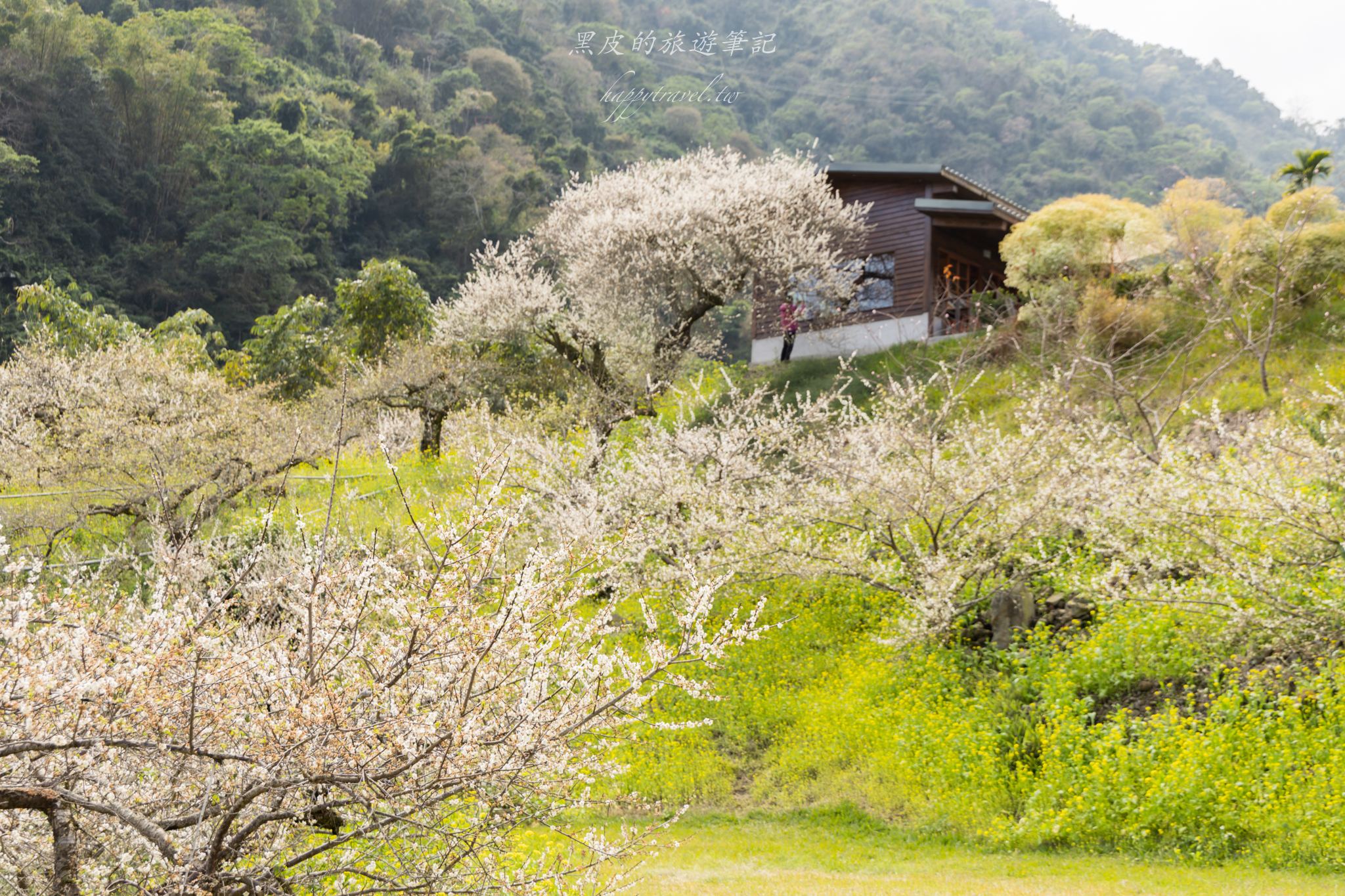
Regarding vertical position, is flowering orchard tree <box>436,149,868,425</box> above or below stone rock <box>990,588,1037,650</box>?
above

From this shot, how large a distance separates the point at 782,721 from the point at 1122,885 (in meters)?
5.77

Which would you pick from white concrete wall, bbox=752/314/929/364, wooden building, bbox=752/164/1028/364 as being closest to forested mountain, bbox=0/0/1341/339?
wooden building, bbox=752/164/1028/364

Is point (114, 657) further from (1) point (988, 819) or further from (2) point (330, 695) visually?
(1) point (988, 819)

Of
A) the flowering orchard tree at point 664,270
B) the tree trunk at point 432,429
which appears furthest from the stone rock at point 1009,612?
the tree trunk at point 432,429

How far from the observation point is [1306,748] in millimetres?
8492

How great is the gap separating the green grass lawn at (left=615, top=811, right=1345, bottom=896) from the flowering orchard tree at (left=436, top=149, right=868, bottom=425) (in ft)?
43.4

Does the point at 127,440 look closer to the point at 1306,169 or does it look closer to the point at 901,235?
the point at 901,235

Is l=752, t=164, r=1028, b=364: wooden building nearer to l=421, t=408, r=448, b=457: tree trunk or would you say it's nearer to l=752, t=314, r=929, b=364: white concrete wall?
l=752, t=314, r=929, b=364: white concrete wall

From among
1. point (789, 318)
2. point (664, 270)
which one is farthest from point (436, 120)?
point (789, 318)

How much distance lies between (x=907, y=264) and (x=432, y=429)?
1313cm

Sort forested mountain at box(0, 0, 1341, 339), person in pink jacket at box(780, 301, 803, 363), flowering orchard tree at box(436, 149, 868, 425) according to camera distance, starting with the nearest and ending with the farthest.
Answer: flowering orchard tree at box(436, 149, 868, 425) < person in pink jacket at box(780, 301, 803, 363) < forested mountain at box(0, 0, 1341, 339)

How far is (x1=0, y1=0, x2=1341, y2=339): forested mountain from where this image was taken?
4094 cm

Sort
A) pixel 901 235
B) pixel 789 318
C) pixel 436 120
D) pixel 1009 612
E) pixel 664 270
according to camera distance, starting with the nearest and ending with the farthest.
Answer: pixel 1009 612
pixel 664 270
pixel 901 235
pixel 789 318
pixel 436 120

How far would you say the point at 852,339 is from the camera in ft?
85.8
